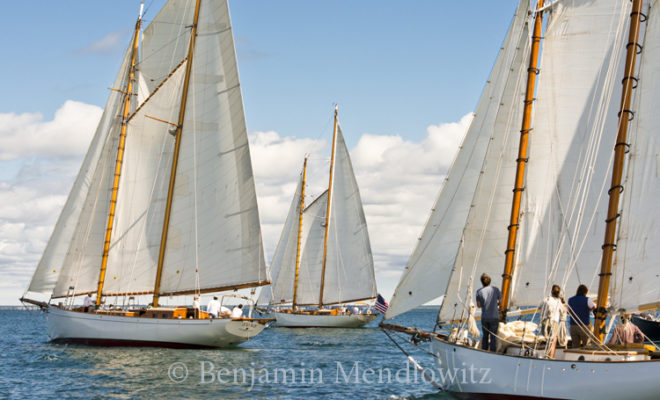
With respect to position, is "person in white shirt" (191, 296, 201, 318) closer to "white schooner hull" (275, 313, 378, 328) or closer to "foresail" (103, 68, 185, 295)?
"foresail" (103, 68, 185, 295)

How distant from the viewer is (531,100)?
22453 millimetres

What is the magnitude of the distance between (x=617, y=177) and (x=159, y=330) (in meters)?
24.4

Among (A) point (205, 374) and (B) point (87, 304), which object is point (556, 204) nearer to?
(A) point (205, 374)

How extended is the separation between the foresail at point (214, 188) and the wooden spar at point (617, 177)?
21580 mm

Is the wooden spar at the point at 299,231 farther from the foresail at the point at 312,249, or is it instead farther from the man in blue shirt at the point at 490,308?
the man in blue shirt at the point at 490,308

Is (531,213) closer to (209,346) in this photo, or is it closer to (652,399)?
(652,399)

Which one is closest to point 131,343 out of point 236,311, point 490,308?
point 236,311

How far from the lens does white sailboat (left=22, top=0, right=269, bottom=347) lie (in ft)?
123

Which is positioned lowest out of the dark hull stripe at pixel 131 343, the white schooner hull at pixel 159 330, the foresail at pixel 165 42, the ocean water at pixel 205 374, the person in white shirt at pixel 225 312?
the ocean water at pixel 205 374

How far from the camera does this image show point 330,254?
2719 inches

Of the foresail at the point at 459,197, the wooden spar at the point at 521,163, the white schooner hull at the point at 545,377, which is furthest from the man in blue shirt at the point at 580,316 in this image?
the foresail at the point at 459,197

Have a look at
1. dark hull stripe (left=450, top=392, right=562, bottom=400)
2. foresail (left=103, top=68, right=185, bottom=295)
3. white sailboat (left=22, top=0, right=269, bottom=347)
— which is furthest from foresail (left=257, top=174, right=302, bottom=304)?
dark hull stripe (left=450, top=392, right=562, bottom=400)

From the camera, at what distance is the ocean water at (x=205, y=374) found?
80.5ft

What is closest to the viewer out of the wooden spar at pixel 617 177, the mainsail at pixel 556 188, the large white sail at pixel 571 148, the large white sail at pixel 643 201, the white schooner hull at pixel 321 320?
the large white sail at pixel 643 201
